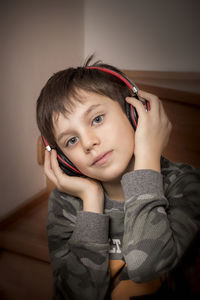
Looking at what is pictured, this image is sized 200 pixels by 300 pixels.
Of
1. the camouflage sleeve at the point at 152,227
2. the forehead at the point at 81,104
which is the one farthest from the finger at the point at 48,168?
the camouflage sleeve at the point at 152,227

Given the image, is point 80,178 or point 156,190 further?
point 80,178

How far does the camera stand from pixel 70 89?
0.57m

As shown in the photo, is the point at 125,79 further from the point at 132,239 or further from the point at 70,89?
the point at 132,239

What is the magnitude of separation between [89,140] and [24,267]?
383mm

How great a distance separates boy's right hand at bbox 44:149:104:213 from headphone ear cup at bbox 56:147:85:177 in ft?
0.03

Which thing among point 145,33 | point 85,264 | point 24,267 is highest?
point 145,33

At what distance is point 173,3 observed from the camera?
0.69 meters

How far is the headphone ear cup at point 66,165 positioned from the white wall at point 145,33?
1.39 ft

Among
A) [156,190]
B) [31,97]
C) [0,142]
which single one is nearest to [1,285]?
[156,190]

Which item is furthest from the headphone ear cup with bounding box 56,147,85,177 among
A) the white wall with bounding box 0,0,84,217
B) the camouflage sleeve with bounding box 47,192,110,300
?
the white wall with bounding box 0,0,84,217

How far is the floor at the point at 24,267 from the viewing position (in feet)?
1.93

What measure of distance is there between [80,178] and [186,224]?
0.23 meters

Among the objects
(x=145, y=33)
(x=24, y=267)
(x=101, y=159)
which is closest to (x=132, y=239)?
(x=101, y=159)

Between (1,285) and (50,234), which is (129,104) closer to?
(50,234)
